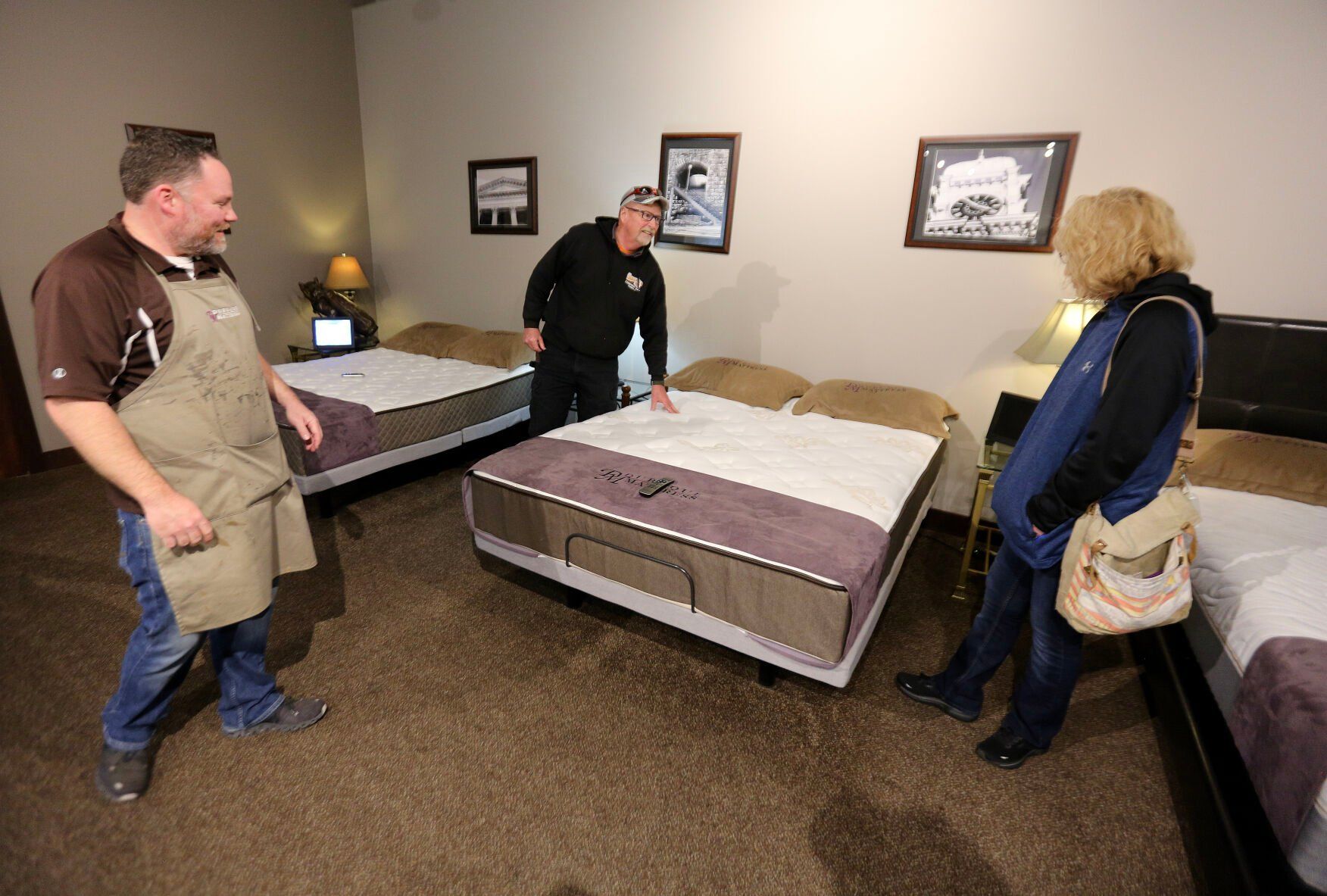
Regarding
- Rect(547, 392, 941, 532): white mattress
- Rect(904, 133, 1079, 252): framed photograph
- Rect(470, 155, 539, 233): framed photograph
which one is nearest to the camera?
Rect(547, 392, 941, 532): white mattress

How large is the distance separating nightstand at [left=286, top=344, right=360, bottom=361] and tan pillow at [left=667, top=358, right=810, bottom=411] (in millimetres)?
2587

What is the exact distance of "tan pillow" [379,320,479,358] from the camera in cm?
429

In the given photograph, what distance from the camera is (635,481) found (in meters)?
2.16

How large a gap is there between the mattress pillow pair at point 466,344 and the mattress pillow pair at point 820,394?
3.76 ft

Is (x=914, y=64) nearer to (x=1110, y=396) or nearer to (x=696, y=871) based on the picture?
(x=1110, y=396)

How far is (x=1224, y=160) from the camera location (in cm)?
244

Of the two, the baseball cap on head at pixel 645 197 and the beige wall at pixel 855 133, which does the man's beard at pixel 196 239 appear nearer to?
the baseball cap on head at pixel 645 197

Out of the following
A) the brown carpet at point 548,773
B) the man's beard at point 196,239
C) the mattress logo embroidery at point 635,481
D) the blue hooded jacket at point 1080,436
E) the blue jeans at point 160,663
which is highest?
the man's beard at point 196,239

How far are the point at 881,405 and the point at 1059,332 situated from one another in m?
0.79

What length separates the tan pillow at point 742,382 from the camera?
10.5 ft

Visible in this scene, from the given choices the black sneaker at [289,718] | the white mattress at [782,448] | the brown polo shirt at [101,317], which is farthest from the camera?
the white mattress at [782,448]

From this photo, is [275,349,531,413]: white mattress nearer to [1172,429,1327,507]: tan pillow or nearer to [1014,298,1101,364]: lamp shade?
[1014,298,1101,364]: lamp shade

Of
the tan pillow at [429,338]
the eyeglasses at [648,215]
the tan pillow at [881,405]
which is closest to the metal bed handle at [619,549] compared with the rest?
the tan pillow at [881,405]

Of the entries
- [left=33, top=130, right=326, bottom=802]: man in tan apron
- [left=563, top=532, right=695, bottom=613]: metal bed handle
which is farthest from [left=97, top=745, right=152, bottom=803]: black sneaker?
[left=563, top=532, right=695, bottom=613]: metal bed handle
